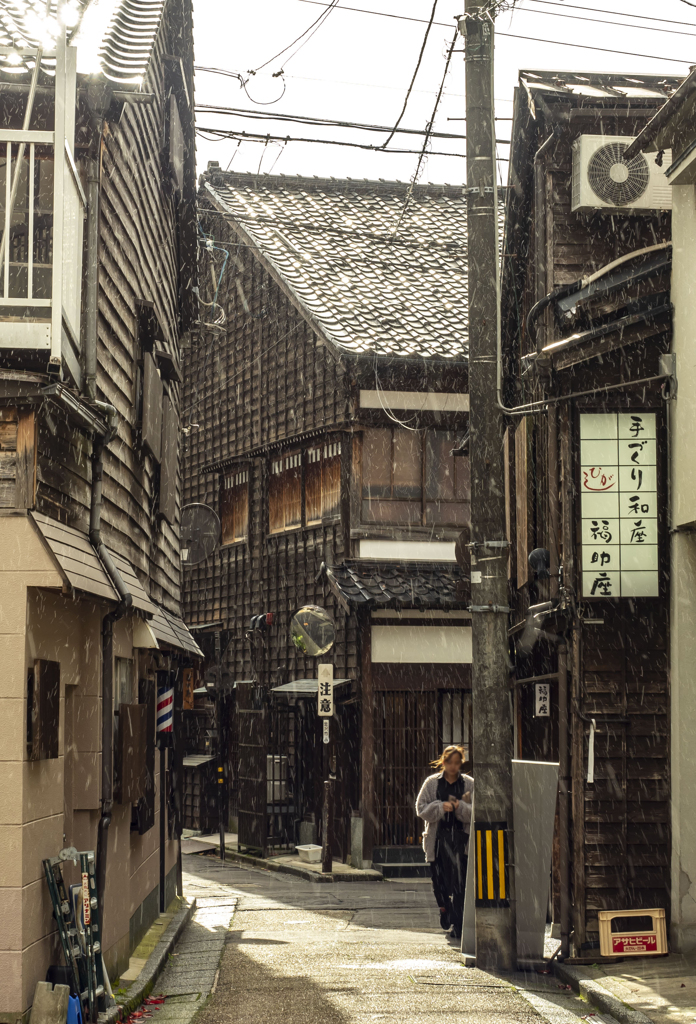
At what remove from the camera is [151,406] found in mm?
13070

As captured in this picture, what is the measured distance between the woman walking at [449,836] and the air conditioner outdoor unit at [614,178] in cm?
637

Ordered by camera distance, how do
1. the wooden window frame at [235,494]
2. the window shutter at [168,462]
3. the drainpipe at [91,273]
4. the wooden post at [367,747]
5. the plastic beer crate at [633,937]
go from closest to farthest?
the drainpipe at [91,273], the plastic beer crate at [633,937], the window shutter at [168,462], the wooden post at [367,747], the wooden window frame at [235,494]

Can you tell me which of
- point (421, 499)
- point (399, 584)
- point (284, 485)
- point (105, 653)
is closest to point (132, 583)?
point (105, 653)

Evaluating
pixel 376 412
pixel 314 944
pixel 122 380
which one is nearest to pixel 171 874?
pixel 314 944

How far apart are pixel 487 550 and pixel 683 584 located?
1.86 m

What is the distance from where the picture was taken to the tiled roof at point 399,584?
69.0 feet

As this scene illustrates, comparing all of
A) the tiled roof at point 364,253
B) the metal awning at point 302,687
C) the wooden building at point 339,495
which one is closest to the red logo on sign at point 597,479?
the wooden building at point 339,495

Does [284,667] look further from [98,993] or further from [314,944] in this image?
[98,993]

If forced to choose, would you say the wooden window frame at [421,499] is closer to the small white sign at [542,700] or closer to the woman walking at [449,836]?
the small white sign at [542,700]

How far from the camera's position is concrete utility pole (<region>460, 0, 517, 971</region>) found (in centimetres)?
1110

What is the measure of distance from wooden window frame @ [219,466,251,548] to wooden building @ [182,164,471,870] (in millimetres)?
62

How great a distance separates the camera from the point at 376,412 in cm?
2227

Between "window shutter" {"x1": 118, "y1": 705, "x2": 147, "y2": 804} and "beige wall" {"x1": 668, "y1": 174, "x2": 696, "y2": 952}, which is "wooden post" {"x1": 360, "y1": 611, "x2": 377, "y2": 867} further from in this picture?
"beige wall" {"x1": 668, "y1": 174, "x2": 696, "y2": 952}

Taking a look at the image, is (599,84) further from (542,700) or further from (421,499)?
(421,499)
